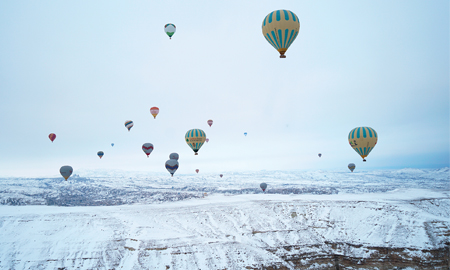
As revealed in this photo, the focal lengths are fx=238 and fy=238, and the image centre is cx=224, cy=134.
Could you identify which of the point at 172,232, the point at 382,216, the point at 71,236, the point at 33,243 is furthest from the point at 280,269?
the point at 33,243

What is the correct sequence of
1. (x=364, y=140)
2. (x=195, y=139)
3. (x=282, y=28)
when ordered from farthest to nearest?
(x=195, y=139)
(x=364, y=140)
(x=282, y=28)

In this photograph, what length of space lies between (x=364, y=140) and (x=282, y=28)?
1921 cm

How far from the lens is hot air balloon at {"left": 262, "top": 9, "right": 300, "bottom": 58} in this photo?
21.7 meters

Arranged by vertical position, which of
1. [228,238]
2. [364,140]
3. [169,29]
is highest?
[169,29]

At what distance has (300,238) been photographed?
35.0 m

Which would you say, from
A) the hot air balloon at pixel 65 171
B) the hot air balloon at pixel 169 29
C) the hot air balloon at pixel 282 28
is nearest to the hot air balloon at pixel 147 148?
the hot air balloon at pixel 65 171

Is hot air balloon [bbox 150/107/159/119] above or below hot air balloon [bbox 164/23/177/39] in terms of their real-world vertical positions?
below

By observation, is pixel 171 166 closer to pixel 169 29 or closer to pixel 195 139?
pixel 195 139

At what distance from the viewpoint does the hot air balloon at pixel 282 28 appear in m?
21.7

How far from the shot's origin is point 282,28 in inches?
850

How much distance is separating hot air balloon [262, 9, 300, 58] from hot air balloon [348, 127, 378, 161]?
17.3m

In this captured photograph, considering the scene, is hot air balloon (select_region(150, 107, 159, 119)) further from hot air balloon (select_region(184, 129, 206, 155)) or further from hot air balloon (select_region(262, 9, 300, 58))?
hot air balloon (select_region(262, 9, 300, 58))

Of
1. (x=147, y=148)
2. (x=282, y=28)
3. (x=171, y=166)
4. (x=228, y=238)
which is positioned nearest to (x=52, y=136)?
(x=147, y=148)

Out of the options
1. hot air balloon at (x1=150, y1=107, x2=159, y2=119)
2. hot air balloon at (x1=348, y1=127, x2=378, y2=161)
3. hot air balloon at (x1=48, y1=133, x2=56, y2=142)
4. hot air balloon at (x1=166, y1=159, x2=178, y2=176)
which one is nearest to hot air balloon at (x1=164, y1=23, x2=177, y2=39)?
hot air balloon at (x1=150, y1=107, x2=159, y2=119)
